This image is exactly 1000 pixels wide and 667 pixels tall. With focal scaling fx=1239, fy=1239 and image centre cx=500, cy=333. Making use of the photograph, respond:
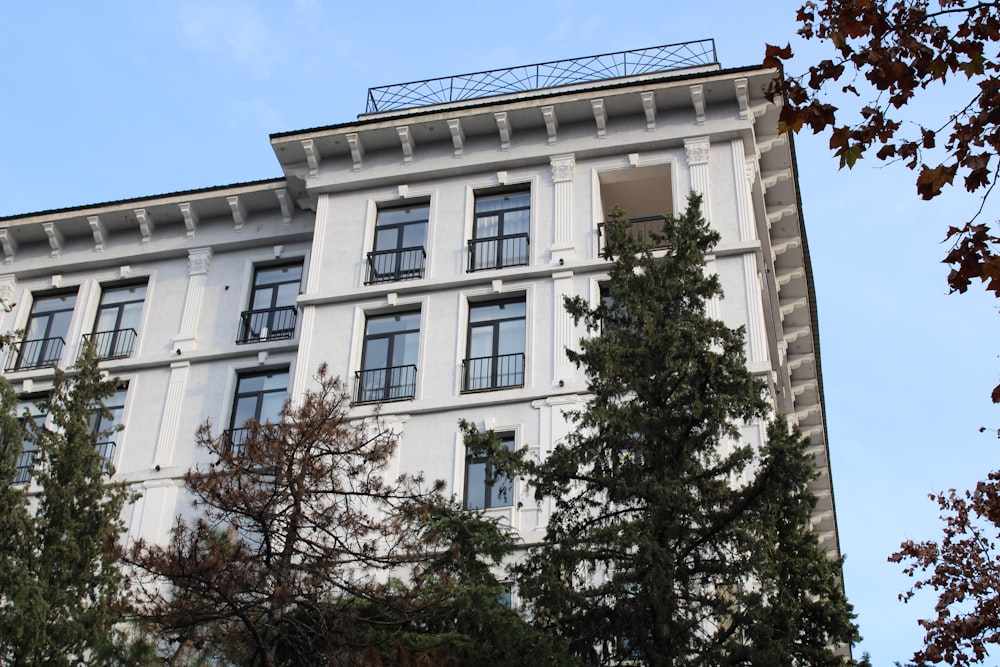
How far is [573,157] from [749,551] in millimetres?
14357

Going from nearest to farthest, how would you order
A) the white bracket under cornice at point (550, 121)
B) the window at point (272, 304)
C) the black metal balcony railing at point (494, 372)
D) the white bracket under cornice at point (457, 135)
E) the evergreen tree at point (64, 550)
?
the evergreen tree at point (64, 550)
the black metal balcony railing at point (494, 372)
the white bracket under cornice at point (550, 121)
the window at point (272, 304)
the white bracket under cornice at point (457, 135)

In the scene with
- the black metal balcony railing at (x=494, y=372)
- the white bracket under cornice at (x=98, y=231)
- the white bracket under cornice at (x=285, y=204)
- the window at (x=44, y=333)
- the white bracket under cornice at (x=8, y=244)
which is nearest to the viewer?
the black metal balcony railing at (x=494, y=372)

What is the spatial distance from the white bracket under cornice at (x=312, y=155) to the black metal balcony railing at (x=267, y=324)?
3449 mm

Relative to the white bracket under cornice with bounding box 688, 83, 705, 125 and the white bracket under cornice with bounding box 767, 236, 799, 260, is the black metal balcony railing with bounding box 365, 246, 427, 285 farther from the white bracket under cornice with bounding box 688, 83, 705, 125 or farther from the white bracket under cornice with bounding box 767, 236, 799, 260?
the white bracket under cornice with bounding box 767, 236, 799, 260

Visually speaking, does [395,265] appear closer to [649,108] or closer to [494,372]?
[494,372]

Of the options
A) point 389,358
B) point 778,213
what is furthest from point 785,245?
point 389,358

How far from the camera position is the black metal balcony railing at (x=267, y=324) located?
29438 millimetres

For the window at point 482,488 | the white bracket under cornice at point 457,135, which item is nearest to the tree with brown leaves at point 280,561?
the window at point 482,488

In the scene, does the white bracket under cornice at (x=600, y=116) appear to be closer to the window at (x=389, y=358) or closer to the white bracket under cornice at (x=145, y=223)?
the window at (x=389, y=358)

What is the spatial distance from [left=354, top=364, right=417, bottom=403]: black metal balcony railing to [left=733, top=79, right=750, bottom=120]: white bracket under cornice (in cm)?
968

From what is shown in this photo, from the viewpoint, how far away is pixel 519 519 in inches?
938

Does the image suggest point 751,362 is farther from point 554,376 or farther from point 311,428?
point 311,428

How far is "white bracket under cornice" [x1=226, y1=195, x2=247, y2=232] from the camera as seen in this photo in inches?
1225

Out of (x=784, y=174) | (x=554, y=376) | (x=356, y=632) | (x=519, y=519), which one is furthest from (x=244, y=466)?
(x=784, y=174)
